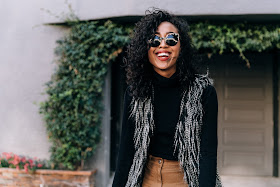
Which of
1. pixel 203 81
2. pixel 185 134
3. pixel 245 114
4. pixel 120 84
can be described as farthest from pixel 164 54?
pixel 245 114

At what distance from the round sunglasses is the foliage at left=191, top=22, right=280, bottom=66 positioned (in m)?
3.09

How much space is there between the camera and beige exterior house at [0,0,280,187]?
4.57 m

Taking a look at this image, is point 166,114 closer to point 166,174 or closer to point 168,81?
point 168,81

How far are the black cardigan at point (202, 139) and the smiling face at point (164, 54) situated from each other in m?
0.05

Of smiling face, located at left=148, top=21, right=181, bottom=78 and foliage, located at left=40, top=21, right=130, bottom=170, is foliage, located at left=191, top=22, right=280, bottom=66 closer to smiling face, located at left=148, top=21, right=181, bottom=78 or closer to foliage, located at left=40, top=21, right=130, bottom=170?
foliage, located at left=40, top=21, right=130, bottom=170

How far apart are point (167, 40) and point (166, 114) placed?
0.44m

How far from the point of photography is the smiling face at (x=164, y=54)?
1643 millimetres

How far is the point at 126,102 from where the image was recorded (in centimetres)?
184

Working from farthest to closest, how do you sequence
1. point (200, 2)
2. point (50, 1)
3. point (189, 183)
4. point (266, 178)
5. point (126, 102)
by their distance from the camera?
1. point (266, 178)
2. point (50, 1)
3. point (200, 2)
4. point (126, 102)
5. point (189, 183)

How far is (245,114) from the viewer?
5.86 metres

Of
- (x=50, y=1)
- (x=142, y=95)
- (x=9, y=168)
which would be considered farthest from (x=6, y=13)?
(x=142, y=95)

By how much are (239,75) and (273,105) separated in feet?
2.94

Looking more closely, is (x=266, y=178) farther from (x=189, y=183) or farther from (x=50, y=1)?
(x=50, y=1)

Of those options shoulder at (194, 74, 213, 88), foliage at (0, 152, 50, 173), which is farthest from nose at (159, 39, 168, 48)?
foliage at (0, 152, 50, 173)
